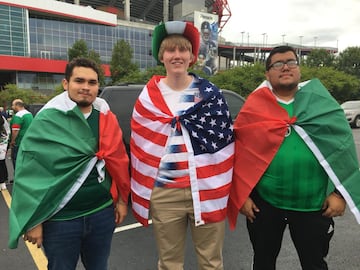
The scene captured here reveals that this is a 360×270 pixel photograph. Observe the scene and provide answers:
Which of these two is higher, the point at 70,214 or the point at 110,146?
the point at 110,146

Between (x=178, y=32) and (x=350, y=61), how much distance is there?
46.3 meters

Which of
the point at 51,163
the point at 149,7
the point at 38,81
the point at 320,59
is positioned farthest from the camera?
the point at 149,7

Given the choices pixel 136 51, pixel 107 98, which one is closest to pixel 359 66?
pixel 136 51

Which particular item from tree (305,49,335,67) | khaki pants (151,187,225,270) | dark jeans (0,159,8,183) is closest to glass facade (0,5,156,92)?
tree (305,49,335,67)

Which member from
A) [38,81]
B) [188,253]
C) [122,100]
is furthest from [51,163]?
[38,81]

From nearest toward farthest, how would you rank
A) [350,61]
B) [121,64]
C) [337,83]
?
1. [337,83]
2. [121,64]
3. [350,61]

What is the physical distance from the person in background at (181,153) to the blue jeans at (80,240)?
1.02 ft

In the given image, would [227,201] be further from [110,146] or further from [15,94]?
[15,94]

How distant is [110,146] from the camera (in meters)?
2.13

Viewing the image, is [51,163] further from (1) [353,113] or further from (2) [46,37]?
(2) [46,37]

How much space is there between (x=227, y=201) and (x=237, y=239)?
1591 millimetres

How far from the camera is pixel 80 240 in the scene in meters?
2.07

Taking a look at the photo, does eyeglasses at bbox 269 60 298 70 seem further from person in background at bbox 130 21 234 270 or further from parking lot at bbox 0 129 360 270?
parking lot at bbox 0 129 360 270

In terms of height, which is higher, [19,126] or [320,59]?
[320,59]
